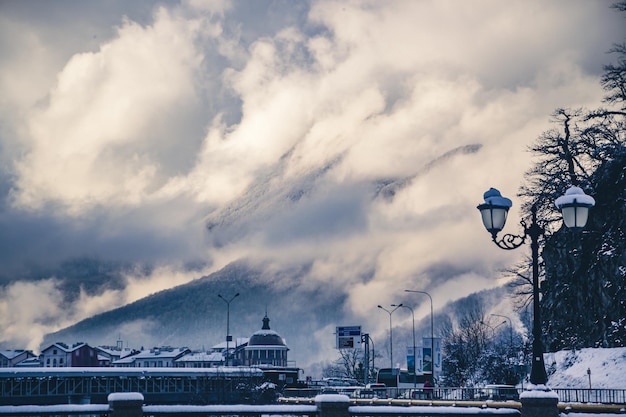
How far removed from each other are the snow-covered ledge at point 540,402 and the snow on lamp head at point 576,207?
4.25 meters

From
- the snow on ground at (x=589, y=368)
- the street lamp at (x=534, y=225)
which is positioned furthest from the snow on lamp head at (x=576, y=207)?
the snow on ground at (x=589, y=368)

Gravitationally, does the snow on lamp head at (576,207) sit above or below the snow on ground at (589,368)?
above

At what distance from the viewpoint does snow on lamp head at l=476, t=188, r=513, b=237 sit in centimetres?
2219

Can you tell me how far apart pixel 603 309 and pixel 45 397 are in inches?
3481

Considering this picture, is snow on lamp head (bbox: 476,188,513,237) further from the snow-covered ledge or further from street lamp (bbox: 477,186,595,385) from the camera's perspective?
the snow-covered ledge

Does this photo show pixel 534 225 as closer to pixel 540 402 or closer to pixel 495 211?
pixel 495 211

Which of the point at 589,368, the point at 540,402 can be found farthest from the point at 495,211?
the point at 589,368

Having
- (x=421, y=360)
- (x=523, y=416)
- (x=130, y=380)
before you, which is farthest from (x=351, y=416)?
(x=130, y=380)

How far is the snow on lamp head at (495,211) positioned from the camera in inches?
874

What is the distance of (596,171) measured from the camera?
6303 centimetres

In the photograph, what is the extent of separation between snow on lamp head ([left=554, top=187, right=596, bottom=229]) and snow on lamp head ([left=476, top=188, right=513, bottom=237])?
135 cm

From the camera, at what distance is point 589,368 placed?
54.1m

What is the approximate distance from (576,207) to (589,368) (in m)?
35.9

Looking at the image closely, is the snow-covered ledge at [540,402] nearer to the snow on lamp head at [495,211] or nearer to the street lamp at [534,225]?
the street lamp at [534,225]
